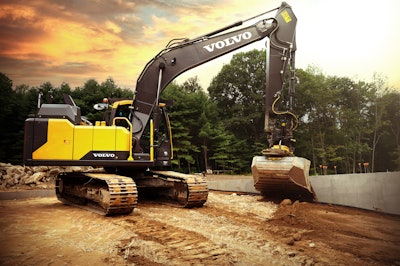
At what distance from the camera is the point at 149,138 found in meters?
6.55

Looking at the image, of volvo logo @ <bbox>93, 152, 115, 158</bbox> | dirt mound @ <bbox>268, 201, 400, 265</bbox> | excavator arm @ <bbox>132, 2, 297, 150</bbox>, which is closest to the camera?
dirt mound @ <bbox>268, 201, 400, 265</bbox>

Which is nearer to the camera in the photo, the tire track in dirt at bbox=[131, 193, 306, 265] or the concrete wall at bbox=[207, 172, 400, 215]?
the tire track in dirt at bbox=[131, 193, 306, 265]

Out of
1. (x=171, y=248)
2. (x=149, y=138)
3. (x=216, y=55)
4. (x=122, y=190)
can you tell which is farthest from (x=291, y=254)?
(x=216, y=55)

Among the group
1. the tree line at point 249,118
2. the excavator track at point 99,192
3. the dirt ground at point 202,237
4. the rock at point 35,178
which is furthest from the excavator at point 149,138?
the tree line at point 249,118

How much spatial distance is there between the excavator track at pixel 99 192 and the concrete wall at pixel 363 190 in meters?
4.15

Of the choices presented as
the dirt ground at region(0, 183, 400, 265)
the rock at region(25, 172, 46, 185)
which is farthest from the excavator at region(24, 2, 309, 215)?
the rock at region(25, 172, 46, 185)

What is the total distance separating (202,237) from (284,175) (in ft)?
9.84

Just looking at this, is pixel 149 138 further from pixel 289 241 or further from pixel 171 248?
pixel 289 241

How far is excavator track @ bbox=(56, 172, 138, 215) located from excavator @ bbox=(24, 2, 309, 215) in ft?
0.05

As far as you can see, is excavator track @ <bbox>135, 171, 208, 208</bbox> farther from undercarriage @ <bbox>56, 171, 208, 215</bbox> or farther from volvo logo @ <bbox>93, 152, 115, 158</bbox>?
volvo logo @ <bbox>93, 152, 115, 158</bbox>

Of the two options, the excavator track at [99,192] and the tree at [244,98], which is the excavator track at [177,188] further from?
the tree at [244,98]

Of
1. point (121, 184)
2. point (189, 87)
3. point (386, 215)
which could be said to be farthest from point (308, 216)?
point (189, 87)

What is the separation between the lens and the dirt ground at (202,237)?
3086 millimetres

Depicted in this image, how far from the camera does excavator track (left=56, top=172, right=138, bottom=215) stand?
5.16 m
